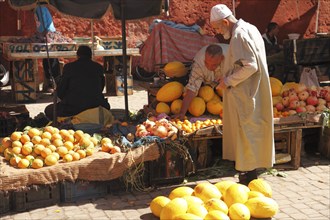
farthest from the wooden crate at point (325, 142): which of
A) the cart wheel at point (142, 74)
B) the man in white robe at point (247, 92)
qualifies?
the cart wheel at point (142, 74)

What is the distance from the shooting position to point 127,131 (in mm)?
6492

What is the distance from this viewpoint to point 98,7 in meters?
7.75

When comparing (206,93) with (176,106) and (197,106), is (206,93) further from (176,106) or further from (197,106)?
(176,106)

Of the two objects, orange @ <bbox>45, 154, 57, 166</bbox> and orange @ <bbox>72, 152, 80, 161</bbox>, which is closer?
orange @ <bbox>45, 154, 57, 166</bbox>

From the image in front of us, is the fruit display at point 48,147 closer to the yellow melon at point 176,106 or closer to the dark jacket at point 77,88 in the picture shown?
the yellow melon at point 176,106

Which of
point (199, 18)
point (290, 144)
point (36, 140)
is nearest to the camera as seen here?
point (36, 140)

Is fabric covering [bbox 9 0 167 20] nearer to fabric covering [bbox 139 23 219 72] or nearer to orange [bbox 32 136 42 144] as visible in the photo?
orange [bbox 32 136 42 144]

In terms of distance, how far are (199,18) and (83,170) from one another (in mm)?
9981

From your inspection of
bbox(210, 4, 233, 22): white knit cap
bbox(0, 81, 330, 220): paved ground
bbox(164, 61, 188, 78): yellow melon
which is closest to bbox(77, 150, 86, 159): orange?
bbox(0, 81, 330, 220): paved ground

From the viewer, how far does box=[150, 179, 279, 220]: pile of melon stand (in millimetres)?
3932

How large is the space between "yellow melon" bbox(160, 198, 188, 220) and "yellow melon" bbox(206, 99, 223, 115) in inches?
113

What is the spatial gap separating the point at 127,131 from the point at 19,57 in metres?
5.16

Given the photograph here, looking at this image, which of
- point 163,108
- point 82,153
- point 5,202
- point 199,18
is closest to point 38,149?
point 82,153

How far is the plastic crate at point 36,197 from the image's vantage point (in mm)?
5219
